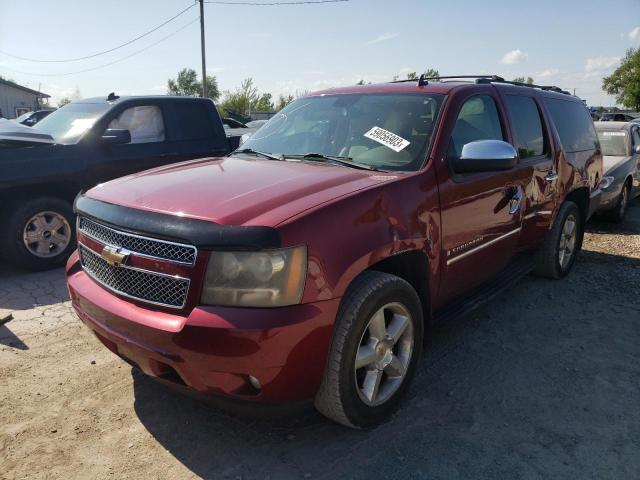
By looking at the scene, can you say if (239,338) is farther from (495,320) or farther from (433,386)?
(495,320)

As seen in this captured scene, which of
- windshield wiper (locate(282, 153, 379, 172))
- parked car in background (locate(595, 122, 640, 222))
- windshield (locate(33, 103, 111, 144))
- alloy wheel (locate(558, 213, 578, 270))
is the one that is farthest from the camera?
parked car in background (locate(595, 122, 640, 222))

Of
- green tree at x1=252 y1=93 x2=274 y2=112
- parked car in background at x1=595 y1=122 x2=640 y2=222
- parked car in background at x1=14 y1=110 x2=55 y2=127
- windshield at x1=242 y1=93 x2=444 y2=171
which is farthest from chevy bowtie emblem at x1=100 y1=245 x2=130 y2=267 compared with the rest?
green tree at x1=252 y1=93 x2=274 y2=112

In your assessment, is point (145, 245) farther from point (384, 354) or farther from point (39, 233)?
point (39, 233)

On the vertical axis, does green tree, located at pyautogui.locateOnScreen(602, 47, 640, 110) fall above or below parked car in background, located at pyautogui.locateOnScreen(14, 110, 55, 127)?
above

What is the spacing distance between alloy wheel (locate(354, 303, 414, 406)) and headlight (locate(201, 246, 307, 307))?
0.55 metres

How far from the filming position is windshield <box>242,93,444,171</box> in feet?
10.2

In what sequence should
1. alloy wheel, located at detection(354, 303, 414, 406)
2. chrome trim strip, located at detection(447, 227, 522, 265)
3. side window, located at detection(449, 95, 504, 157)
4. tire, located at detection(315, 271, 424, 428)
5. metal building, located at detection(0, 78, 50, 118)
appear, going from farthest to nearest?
1. metal building, located at detection(0, 78, 50, 118)
2. side window, located at detection(449, 95, 504, 157)
3. chrome trim strip, located at detection(447, 227, 522, 265)
4. alloy wheel, located at detection(354, 303, 414, 406)
5. tire, located at detection(315, 271, 424, 428)

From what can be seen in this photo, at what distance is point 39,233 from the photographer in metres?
5.29

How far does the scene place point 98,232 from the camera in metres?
2.67

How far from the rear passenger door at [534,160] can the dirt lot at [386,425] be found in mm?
857

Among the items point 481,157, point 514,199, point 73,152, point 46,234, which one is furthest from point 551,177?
point 46,234

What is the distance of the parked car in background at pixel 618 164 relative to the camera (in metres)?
7.48

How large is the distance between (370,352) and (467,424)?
2.35ft

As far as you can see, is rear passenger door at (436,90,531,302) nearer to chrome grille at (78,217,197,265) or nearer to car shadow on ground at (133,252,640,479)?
car shadow on ground at (133,252,640,479)
